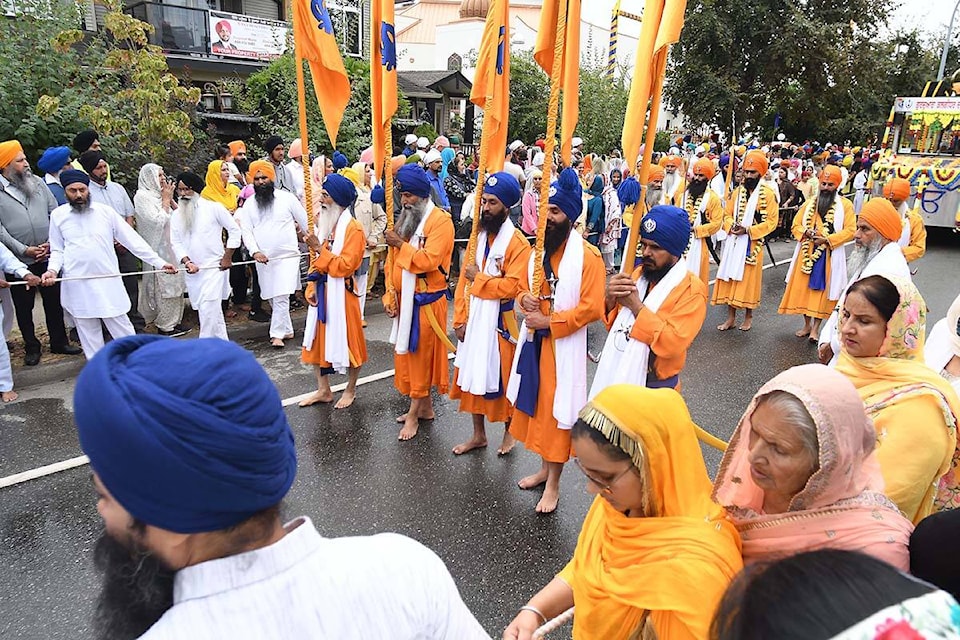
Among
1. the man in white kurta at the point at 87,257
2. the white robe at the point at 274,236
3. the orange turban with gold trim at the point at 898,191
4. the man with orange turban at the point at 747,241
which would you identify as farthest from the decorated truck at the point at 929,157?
the man in white kurta at the point at 87,257

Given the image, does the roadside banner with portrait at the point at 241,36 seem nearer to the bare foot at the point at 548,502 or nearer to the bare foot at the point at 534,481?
the bare foot at the point at 534,481

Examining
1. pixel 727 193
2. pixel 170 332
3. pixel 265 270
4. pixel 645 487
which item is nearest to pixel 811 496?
pixel 645 487

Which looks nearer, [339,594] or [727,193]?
[339,594]

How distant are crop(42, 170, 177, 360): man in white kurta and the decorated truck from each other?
15.3m

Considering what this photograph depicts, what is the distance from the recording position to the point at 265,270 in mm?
6887

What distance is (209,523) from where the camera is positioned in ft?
3.17

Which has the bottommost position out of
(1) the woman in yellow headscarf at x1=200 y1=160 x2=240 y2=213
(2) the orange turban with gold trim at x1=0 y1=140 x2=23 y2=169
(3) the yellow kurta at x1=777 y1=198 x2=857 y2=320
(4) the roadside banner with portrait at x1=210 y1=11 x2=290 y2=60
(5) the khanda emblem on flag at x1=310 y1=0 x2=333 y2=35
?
(3) the yellow kurta at x1=777 y1=198 x2=857 y2=320

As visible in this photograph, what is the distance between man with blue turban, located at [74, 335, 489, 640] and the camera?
3.00 feet

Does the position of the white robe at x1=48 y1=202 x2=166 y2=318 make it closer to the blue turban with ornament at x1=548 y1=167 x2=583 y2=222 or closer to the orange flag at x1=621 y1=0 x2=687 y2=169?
the blue turban with ornament at x1=548 y1=167 x2=583 y2=222

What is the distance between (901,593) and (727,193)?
8.93 meters

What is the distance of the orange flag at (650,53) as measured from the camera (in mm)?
3104

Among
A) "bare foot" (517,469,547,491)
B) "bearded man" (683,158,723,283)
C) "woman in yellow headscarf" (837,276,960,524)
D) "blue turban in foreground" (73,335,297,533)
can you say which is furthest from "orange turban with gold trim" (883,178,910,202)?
"blue turban in foreground" (73,335,297,533)

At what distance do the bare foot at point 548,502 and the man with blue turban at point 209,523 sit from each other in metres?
2.90

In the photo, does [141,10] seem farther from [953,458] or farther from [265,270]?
[953,458]
